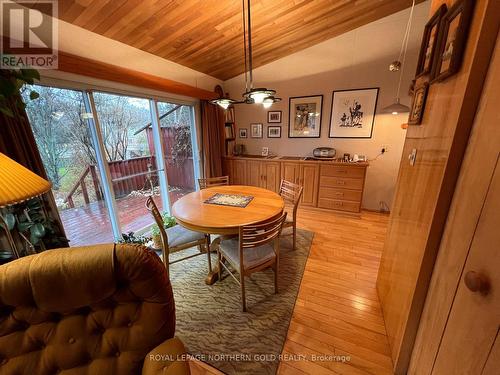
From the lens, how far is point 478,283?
0.66 m

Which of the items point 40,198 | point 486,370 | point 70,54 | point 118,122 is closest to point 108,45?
point 70,54

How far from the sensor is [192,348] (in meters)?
1.40

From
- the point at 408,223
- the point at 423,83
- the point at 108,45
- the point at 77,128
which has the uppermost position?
the point at 108,45

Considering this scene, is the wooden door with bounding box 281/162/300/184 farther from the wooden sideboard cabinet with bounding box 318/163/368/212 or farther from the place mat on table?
the place mat on table

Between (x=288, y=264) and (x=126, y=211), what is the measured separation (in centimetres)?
233

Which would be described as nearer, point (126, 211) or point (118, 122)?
point (118, 122)

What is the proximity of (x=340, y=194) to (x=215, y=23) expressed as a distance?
297 cm

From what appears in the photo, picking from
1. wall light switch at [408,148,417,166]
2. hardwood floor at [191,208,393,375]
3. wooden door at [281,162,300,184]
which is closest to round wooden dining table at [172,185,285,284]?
hardwood floor at [191,208,393,375]

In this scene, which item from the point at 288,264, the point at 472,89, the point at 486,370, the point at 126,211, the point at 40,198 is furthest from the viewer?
the point at 126,211

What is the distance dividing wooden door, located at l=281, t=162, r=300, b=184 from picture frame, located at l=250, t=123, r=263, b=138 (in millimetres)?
954

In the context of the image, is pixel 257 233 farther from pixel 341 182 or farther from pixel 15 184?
pixel 341 182

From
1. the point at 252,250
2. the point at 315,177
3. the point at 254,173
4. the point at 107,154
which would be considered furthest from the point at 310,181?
the point at 107,154

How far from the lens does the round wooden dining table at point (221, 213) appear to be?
5.17 feet

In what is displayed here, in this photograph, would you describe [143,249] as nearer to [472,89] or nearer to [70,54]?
[472,89]
